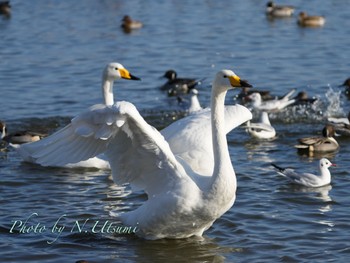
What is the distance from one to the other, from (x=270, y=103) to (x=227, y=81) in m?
8.25

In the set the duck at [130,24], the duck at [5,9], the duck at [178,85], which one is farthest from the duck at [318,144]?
the duck at [5,9]

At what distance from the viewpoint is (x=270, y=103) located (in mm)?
17719

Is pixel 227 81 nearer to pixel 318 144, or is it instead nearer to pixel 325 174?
pixel 325 174

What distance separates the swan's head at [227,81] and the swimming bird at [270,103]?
8004 mm

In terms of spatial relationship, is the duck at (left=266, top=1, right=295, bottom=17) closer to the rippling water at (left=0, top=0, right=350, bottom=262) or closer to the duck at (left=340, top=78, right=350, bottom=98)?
the rippling water at (left=0, top=0, right=350, bottom=262)

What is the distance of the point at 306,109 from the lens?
17688 millimetres

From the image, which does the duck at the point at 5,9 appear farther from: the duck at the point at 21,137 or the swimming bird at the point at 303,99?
the duck at the point at 21,137

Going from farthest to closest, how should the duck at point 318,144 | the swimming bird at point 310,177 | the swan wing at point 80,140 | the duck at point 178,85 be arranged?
the duck at point 178,85 < the duck at point 318,144 < the swimming bird at point 310,177 < the swan wing at point 80,140

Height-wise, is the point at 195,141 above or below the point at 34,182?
above

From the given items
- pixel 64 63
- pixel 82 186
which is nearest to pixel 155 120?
pixel 82 186

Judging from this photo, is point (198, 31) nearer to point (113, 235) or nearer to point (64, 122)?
point (64, 122)

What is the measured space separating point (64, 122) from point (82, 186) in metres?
4.17

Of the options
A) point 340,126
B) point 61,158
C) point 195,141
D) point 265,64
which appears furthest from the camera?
point 265,64

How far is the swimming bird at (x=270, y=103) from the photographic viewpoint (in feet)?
57.8
